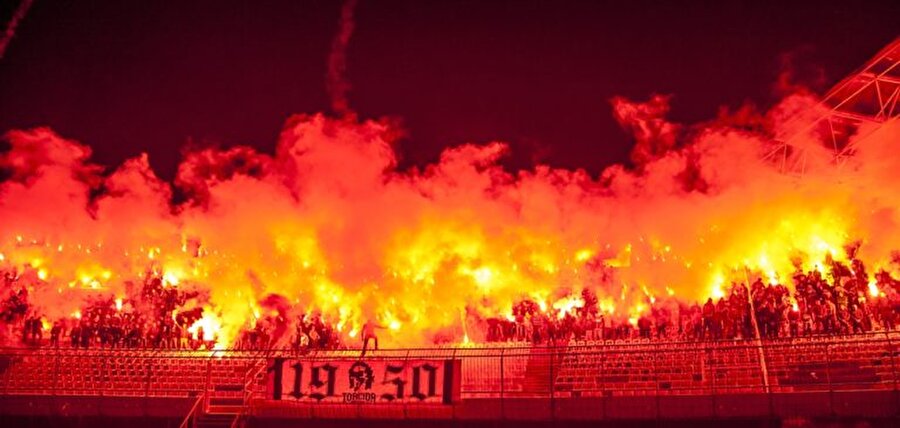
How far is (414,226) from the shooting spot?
24.4 meters

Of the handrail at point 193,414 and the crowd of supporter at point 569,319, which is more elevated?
the crowd of supporter at point 569,319

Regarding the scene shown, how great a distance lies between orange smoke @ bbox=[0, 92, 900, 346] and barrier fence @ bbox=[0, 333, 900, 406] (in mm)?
4894

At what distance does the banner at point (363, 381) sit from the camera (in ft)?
49.4

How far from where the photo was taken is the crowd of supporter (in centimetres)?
1841

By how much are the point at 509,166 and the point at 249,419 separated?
1297 cm

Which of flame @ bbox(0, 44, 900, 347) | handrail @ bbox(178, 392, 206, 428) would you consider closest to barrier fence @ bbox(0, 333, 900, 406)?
handrail @ bbox(178, 392, 206, 428)

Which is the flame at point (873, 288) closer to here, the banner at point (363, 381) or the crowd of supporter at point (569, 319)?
the crowd of supporter at point (569, 319)

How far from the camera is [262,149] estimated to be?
1022 inches

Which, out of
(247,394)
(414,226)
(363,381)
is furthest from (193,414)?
(414,226)

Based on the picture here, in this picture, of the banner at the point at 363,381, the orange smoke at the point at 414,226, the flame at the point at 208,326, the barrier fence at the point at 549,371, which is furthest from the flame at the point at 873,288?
the flame at the point at 208,326

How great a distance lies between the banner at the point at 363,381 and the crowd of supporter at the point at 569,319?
182 centimetres

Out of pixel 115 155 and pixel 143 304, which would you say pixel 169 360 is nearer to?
pixel 143 304

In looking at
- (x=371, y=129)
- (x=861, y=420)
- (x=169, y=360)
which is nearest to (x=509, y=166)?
(x=371, y=129)

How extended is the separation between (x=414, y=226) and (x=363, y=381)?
9585 mm
